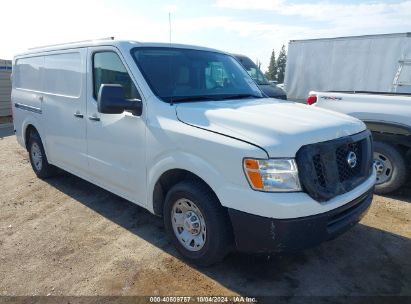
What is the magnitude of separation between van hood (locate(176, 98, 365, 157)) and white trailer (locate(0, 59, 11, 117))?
1327cm

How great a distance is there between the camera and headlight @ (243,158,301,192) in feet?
8.64

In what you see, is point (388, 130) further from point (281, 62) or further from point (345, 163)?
point (281, 62)

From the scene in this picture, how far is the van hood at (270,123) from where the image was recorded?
2.68 metres

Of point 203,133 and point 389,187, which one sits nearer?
point 203,133

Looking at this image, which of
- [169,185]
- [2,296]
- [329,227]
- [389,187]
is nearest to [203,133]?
[169,185]

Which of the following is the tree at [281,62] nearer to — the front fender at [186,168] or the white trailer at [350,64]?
the white trailer at [350,64]

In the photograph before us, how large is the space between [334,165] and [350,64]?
884 cm

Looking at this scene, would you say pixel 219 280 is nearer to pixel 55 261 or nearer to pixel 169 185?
pixel 169 185

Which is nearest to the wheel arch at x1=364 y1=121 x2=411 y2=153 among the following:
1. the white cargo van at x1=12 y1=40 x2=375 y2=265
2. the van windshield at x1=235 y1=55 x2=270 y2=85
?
the white cargo van at x1=12 y1=40 x2=375 y2=265

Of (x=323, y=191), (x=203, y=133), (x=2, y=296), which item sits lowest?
(x=2, y=296)

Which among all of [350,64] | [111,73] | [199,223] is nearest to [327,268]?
[199,223]

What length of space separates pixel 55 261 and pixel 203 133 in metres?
1.98

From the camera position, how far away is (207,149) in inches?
114

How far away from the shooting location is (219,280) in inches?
124
